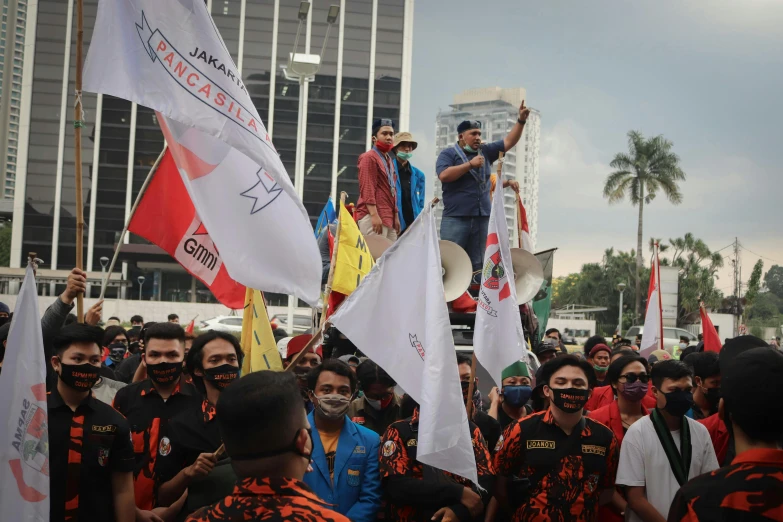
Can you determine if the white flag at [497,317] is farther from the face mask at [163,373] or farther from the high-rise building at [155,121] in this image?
the high-rise building at [155,121]

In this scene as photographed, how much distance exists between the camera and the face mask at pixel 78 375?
3922mm

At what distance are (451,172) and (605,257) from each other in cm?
7934

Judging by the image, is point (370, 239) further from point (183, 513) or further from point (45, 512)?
point (45, 512)

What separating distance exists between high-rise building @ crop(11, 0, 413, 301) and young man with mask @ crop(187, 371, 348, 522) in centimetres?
6202

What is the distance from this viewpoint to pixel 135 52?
4453 mm

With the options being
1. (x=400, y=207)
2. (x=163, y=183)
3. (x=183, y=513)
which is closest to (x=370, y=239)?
(x=400, y=207)

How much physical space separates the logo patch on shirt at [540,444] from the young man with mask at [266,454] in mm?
2145

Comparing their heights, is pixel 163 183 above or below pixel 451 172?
below

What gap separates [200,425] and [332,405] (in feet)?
2.32

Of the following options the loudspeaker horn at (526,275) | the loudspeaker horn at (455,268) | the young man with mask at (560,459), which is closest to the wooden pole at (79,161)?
the young man with mask at (560,459)

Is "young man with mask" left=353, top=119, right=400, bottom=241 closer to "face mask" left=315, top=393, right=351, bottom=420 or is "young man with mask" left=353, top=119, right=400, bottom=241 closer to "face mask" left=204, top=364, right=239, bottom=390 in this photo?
"face mask" left=315, top=393, right=351, bottom=420

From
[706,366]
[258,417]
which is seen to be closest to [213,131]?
[258,417]

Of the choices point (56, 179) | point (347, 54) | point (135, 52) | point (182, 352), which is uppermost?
point (347, 54)

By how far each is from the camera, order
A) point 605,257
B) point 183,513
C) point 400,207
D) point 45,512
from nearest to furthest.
Result: point 45,512
point 183,513
point 400,207
point 605,257
